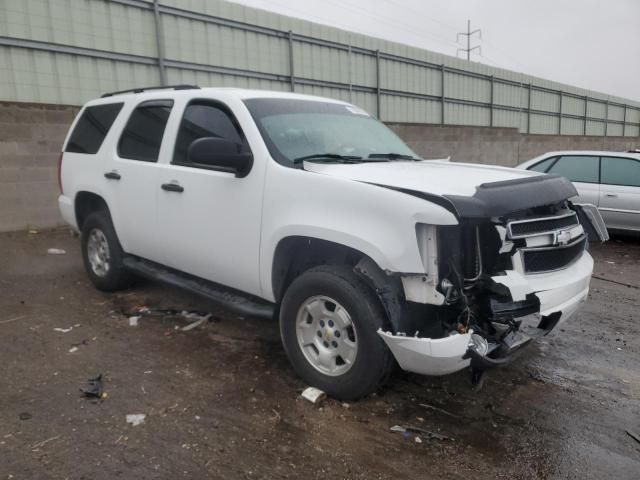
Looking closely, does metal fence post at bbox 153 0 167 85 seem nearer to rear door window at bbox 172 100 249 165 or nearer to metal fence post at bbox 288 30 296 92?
metal fence post at bbox 288 30 296 92

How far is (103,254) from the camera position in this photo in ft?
18.1

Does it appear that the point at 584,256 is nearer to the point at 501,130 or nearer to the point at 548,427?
the point at 548,427

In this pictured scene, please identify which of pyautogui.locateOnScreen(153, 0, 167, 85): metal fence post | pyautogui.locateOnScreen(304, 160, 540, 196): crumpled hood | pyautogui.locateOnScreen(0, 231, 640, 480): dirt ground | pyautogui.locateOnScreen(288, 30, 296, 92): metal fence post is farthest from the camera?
pyautogui.locateOnScreen(288, 30, 296, 92): metal fence post

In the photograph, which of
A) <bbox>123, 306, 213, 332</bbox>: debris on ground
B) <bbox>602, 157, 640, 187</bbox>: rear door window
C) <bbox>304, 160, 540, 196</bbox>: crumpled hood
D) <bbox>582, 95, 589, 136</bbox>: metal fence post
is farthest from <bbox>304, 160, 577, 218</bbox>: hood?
<bbox>582, 95, 589, 136</bbox>: metal fence post

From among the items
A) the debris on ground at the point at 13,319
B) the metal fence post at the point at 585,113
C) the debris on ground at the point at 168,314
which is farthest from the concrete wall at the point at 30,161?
the metal fence post at the point at 585,113

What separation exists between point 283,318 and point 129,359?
1372 mm

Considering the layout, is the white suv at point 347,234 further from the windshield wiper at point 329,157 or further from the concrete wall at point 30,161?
the concrete wall at point 30,161

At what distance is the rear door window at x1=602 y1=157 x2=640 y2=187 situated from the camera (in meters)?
8.11

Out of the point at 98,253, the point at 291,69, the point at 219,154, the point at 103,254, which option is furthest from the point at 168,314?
the point at 291,69

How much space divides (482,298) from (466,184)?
683 millimetres

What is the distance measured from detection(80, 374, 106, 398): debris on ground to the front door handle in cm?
156

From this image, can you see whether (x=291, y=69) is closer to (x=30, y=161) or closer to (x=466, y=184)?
(x=30, y=161)

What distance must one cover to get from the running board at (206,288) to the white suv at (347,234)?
19 millimetres

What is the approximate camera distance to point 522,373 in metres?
3.83
